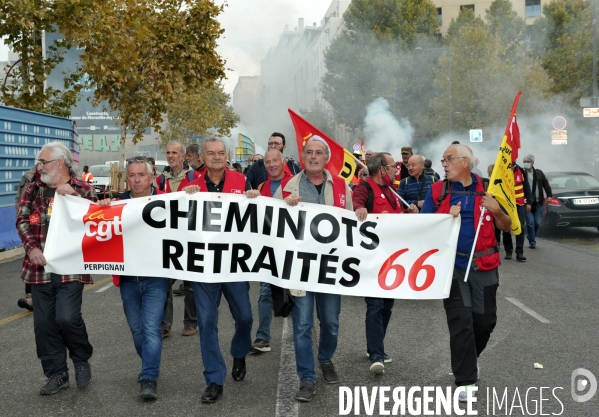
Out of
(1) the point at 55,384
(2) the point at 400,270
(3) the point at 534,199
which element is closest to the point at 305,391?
(2) the point at 400,270

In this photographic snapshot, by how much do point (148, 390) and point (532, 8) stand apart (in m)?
71.3

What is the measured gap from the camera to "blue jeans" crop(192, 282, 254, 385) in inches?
229

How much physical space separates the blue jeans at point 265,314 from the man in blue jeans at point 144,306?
4.49 feet

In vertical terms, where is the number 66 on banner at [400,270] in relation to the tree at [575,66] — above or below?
below

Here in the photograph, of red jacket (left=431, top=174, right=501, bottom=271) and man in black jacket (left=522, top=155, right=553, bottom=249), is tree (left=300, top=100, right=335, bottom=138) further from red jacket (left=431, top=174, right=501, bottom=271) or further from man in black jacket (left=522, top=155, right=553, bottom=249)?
red jacket (left=431, top=174, right=501, bottom=271)

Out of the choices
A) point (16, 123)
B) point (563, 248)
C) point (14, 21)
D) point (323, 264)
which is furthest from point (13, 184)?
point (323, 264)

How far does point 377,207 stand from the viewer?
7055mm

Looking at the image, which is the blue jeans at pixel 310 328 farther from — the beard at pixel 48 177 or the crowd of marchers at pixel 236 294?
the beard at pixel 48 177

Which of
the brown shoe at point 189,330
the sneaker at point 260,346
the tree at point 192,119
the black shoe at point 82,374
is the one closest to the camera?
the black shoe at point 82,374

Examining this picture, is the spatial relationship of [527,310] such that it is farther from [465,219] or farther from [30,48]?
[30,48]

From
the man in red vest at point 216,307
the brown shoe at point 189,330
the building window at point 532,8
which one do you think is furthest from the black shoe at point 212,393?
the building window at point 532,8

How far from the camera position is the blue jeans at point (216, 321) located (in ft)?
19.1

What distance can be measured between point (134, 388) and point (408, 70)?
5841cm

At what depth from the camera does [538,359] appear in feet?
22.6
